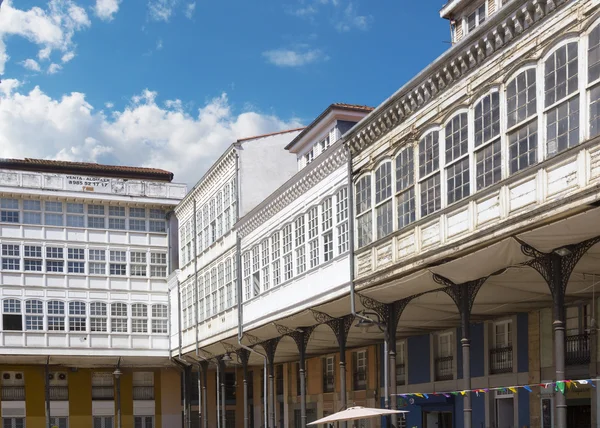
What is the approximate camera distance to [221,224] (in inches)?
1474

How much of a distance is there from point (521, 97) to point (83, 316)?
32.0 metres

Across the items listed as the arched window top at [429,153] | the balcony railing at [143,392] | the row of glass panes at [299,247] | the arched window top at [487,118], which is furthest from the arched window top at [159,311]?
the arched window top at [487,118]

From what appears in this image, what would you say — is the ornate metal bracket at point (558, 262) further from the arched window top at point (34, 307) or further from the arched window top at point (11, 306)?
the arched window top at point (11, 306)

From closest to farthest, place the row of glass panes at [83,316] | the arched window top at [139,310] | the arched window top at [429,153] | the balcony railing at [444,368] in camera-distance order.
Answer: the arched window top at [429,153] → the balcony railing at [444,368] → the row of glass panes at [83,316] → the arched window top at [139,310]

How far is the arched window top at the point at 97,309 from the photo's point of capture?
4488cm

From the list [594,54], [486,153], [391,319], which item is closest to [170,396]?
[391,319]

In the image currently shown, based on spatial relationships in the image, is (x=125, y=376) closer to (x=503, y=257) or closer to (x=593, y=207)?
(x=503, y=257)

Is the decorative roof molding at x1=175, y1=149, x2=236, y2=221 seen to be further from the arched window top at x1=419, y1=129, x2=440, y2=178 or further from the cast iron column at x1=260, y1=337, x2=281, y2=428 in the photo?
the arched window top at x1=419, y1=129, x2=440, y2=178

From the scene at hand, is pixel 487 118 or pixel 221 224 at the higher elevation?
pixel 487 118

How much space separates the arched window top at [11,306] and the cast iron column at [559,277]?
31790 mm

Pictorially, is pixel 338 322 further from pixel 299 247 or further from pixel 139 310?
pixel 139 310

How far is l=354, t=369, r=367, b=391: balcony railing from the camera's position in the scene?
34.6 metres

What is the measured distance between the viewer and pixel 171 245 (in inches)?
1833

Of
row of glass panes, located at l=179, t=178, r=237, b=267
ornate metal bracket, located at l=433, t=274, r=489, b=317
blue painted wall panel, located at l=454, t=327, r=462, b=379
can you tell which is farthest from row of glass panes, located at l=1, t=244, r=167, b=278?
ornate metal bracket, located at l=433, t=274, r=489, b=317
